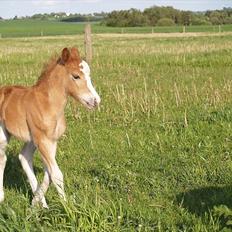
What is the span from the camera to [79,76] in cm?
468

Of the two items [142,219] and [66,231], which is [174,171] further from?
[66,231]

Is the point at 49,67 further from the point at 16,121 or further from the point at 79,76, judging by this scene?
the point at 16,121

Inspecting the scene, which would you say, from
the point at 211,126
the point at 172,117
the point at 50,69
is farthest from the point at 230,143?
the point at 50,69

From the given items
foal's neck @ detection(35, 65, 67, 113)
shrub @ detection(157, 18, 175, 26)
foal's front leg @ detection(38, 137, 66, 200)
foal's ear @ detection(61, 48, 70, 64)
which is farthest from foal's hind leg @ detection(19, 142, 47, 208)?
shrub @ detection(157, 18, 175, 26)

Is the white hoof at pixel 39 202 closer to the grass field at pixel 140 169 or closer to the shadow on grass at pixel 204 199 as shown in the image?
the grass field at pixel 140 169

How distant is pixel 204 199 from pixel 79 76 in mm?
1903

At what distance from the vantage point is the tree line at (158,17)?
9912 cm

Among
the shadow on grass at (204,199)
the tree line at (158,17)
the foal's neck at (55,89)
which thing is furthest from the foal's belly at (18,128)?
the tree line at (158,17)

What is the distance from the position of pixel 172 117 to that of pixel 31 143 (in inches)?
153

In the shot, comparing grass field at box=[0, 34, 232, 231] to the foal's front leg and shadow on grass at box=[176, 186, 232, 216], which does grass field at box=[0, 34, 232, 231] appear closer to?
shadow on grass at box=[176, 186, 232, 216]

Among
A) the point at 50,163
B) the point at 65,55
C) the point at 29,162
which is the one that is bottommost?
the point at 29,162

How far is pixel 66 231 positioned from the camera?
13.6ft

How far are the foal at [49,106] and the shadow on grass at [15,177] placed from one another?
59 cm

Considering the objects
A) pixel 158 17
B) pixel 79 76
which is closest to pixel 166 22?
pixel 158 17
